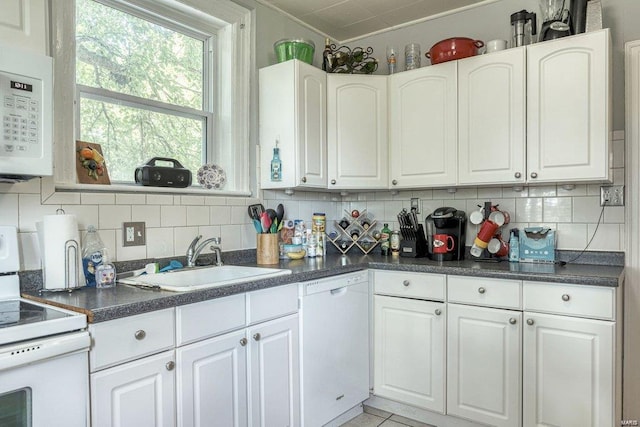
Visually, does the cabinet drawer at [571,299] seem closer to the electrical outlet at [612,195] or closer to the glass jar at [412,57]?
the electrical outlet at [612,195]

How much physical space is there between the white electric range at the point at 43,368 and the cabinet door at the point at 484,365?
175 cm

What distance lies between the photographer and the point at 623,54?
2.30 meters

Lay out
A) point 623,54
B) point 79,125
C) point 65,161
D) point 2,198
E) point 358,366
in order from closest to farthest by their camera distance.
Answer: point 2,198
point 65,161
point 79,125
point 623,54
point 358,366

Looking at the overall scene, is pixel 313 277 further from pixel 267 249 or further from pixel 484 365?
pixel 484 365

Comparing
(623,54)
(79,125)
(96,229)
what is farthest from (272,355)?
(623,54)

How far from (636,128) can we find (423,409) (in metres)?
1.93

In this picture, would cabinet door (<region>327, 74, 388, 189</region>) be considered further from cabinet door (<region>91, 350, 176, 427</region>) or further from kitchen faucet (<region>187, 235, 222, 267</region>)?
cabinet door (<region>91, 350, 176, 427</region>)

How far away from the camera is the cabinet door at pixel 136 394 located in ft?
4.26

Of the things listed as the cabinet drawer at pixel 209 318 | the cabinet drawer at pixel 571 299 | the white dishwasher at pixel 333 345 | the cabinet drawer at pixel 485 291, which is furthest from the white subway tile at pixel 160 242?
the cabinet drawer at pixel 571 299

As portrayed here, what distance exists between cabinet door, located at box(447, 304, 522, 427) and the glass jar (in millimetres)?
1560

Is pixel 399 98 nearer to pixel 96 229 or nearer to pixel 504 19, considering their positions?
pixel 504 19

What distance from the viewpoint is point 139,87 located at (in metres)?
2.25

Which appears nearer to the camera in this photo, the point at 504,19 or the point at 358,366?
the point at 358,366

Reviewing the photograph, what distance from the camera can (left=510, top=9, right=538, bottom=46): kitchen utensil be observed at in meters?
2.38
